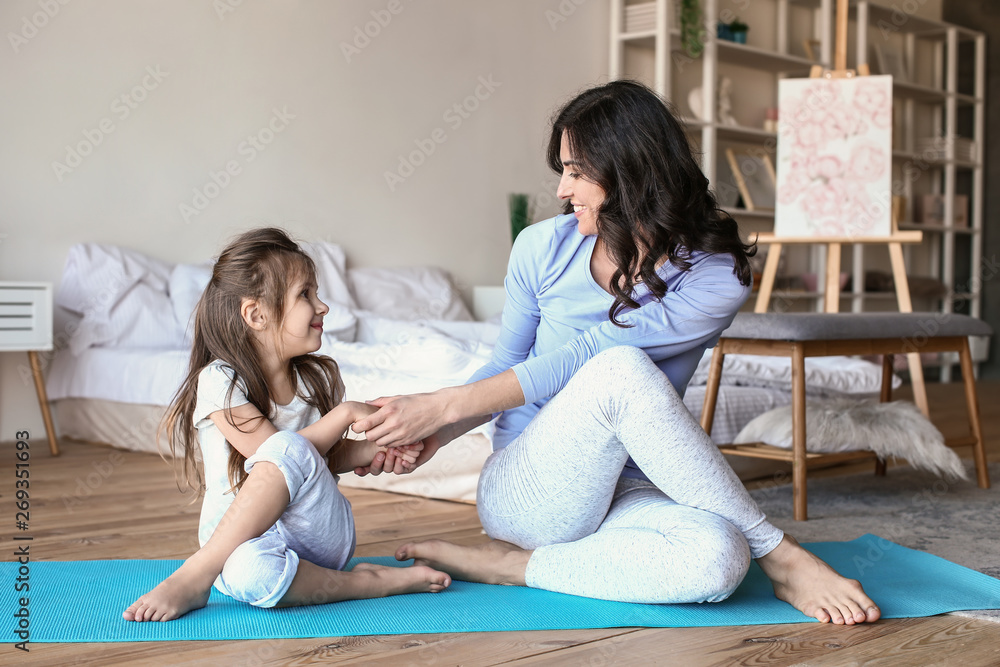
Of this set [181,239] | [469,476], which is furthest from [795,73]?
[469,476]

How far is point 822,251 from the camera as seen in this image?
18.9 ft

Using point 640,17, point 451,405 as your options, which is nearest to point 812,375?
point 451,405

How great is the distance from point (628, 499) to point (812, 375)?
1.67 meters

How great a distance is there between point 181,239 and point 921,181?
4.84m

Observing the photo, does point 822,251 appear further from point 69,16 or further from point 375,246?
point 69,16

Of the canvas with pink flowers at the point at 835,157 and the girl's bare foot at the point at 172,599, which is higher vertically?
the canvas with pink flowers at the point at 835,157

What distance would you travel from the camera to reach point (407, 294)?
13.5 ft

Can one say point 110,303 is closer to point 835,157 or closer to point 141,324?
point 141,324

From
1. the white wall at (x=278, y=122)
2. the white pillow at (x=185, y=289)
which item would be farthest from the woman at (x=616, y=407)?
the white pillow at (x=185, y=289)

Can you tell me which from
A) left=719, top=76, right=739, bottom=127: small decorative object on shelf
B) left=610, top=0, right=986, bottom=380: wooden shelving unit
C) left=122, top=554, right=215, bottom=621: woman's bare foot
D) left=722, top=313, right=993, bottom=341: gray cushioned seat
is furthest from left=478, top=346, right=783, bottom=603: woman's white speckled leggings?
left=719, top=76, right=739, bottom=127: small decorative object on shelf

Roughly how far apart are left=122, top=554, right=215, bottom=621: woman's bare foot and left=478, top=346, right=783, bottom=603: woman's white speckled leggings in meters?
0.47

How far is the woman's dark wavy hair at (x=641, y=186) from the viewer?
146cm

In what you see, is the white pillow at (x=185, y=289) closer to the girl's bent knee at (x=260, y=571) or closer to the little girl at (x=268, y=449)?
A: the little girl at (x=268, y=449)

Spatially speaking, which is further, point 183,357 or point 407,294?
point 407,294
